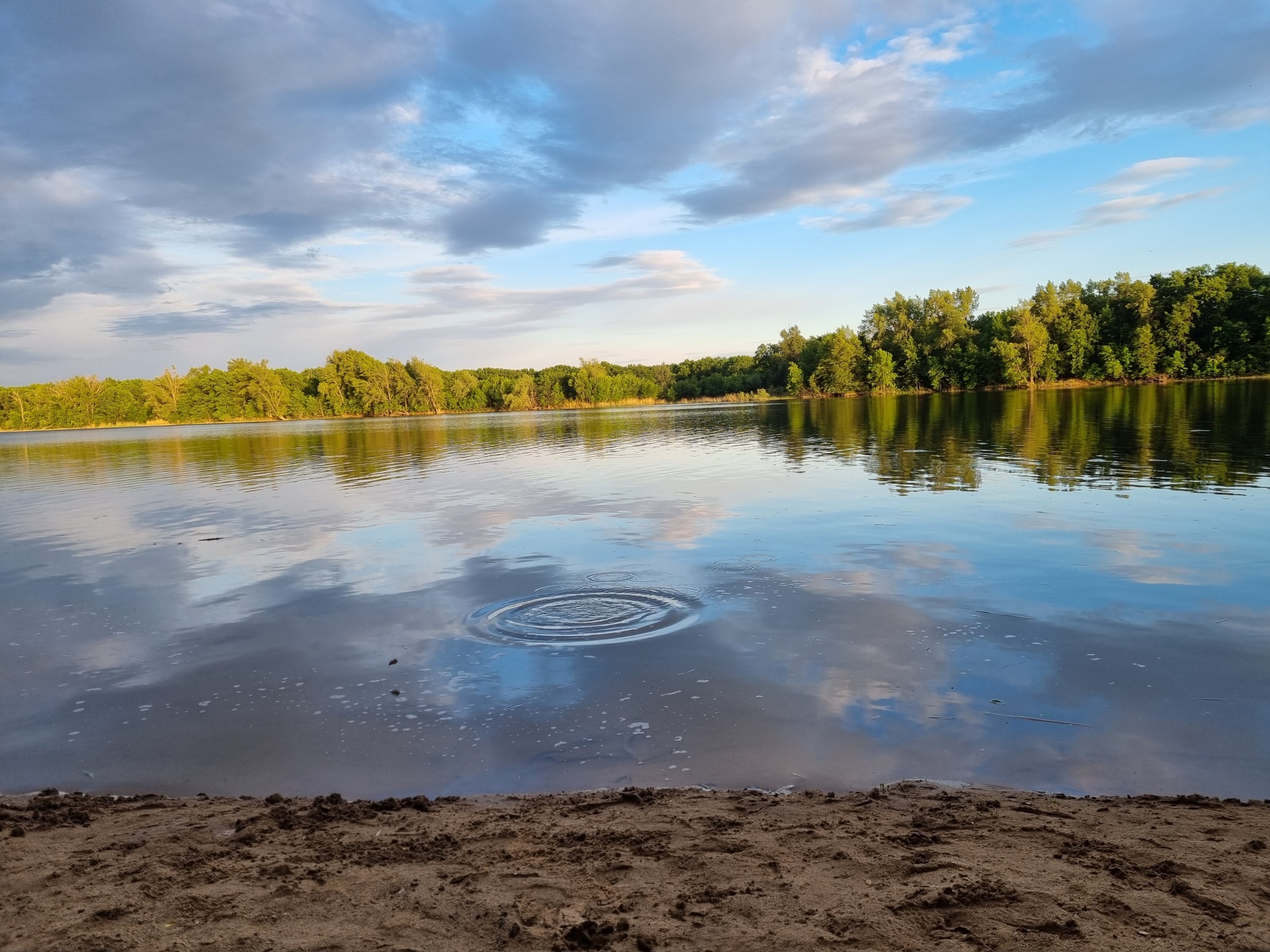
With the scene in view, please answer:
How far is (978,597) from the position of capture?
9.38 m

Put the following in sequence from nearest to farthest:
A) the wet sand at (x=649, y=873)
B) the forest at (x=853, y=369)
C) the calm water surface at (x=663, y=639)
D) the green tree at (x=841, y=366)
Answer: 1. the wet sand at (x=649, y=873)
2. the calm water surface at (x=663, y=639)
3. the forest at (x=853, y=369)
4. the green tree at (x=841, y=366)

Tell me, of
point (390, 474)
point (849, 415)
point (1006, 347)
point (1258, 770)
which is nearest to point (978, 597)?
point (1258, 770)

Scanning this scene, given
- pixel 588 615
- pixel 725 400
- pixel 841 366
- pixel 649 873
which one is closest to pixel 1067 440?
pixel 588 615

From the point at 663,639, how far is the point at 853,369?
12566cm

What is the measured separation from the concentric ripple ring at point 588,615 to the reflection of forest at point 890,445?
11184 mm

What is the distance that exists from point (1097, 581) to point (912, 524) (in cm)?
443

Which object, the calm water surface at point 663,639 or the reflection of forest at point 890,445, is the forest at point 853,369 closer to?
the reflection of forest at point 890,445

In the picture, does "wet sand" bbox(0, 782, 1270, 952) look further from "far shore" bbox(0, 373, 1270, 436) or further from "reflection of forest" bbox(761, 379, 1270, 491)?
"far shore" bbox(0, 373, 1270, 436)

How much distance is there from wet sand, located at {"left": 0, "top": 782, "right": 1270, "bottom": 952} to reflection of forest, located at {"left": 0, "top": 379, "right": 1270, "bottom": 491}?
15650 millimetres

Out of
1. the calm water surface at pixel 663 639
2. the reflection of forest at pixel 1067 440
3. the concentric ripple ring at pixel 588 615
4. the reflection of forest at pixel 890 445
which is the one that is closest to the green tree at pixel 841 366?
the reflection of forest at pixel 890 445

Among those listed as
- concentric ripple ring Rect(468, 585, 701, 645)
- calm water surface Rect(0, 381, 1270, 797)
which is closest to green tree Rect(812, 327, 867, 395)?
calm water surface Rect(0, 381, 1270, 797)

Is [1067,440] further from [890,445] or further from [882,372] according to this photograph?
[882,372]

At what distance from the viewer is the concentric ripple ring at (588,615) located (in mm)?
8758

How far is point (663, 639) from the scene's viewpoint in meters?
8.49
